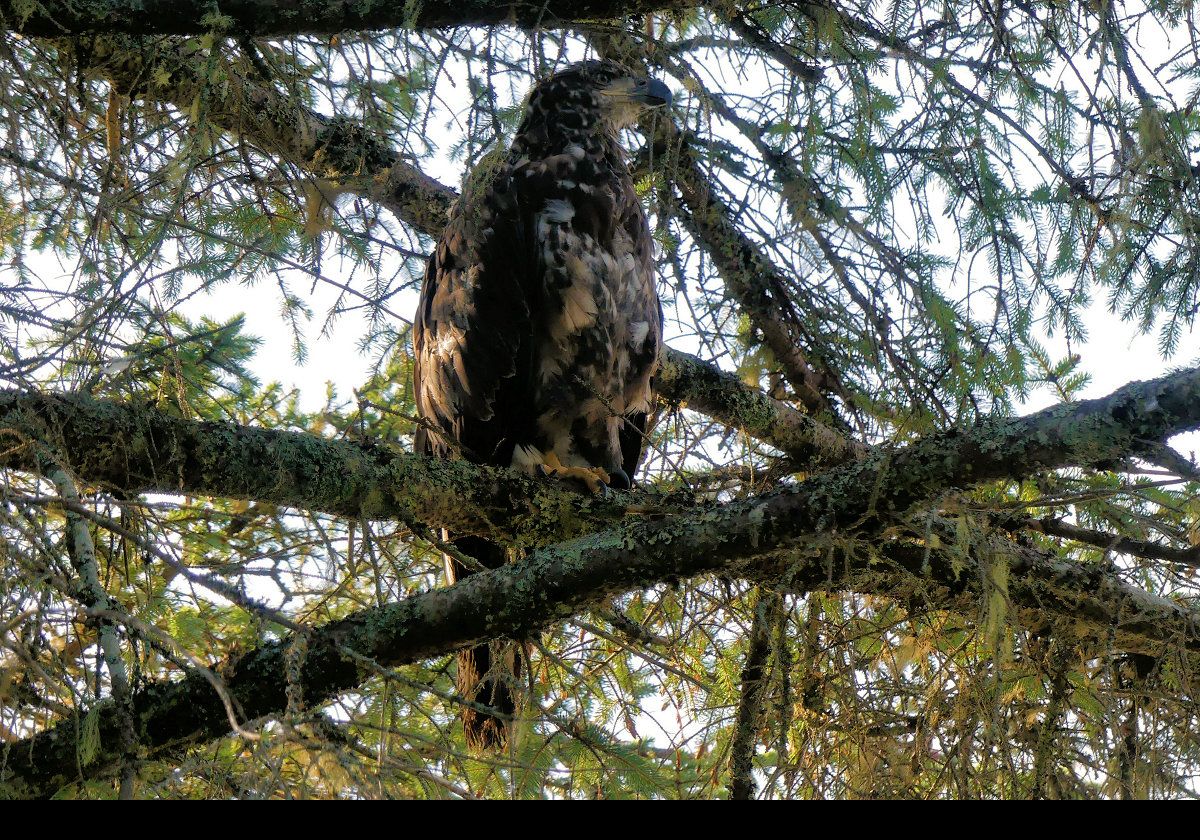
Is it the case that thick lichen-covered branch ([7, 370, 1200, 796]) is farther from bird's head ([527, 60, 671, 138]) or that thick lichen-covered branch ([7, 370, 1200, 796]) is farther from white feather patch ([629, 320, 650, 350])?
bird's head ([527, 60, 671, 138])

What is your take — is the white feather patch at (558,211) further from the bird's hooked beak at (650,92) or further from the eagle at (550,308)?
the bird's hooked beak at (650,92)

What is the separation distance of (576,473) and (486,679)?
3.65ft

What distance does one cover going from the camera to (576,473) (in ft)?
12.5

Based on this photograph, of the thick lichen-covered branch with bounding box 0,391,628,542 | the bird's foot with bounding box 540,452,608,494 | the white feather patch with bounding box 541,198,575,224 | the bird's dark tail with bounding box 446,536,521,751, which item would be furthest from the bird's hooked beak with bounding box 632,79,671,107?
the bird's dark tail with bounding box 446,536,521,751

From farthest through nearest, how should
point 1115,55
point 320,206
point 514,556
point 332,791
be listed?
point 514,556, point 320,206, point 1115,55, point 332,791

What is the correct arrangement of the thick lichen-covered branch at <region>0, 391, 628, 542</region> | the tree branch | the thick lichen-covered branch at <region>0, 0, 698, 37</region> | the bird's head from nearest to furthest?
the thick lichen-covered branch at <region>0, 391, 628, 542</region>, the thick lichen-covered branch at <region>0, 0, 698, 37</region>, the tree branch, the bird's head

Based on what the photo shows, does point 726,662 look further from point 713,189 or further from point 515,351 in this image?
point 713,189

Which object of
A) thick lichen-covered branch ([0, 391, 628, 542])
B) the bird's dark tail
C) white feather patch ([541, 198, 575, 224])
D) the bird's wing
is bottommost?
the bird's dark tail

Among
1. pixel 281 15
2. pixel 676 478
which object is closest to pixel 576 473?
pixel 676 478

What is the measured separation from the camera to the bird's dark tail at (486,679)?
122 inches

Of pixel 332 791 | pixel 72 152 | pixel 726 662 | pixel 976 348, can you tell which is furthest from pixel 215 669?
pixel 976 348

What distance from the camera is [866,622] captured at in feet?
10.8

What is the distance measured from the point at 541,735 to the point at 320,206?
170 centimetres

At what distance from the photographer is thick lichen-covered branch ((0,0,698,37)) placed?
8.67 ft
